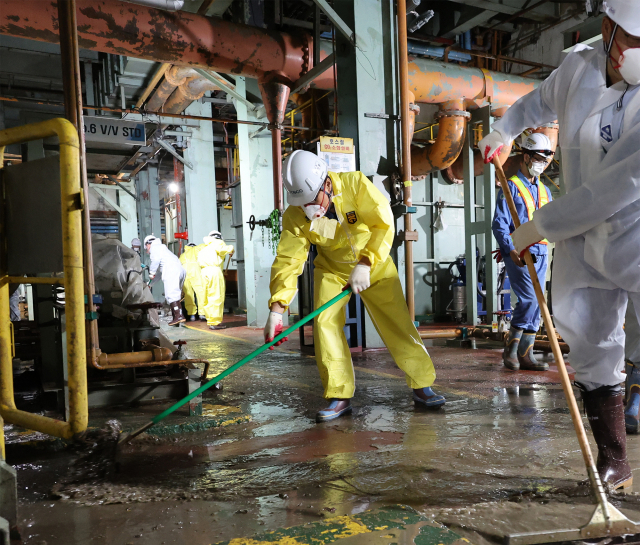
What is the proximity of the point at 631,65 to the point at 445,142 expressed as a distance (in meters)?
6.37

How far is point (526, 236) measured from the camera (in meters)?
2.04

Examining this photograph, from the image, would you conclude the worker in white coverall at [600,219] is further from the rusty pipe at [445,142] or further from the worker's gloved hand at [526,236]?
the rusty pipe at [445,142]

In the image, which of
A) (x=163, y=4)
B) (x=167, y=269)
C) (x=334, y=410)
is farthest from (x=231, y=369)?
(x=167, y=269)

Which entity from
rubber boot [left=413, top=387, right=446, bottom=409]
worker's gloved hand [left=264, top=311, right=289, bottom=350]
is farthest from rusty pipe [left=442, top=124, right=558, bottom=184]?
worker's gloved hand [left=264, top=311, right=289, bottom=350]

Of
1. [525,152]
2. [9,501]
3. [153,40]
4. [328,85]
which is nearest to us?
[9,501]

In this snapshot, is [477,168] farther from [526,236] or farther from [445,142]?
[526,236]

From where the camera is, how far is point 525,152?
4207 millimetres

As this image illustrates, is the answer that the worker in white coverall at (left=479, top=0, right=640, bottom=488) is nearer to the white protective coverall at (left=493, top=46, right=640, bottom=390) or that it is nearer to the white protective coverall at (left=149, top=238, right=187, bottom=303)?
the white protective coverall at (left=493, top=46, right=640, bottom=390)

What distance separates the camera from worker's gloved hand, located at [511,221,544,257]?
2.00 m

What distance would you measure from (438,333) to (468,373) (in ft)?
5.30

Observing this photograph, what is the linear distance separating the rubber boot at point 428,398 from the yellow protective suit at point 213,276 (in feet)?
23.1

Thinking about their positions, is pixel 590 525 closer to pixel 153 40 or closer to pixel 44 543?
pixel 44 543

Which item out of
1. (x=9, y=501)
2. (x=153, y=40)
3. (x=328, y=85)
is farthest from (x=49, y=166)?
(x=328, y=85)

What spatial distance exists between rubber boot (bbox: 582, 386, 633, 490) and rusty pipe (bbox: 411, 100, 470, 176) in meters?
6.28
